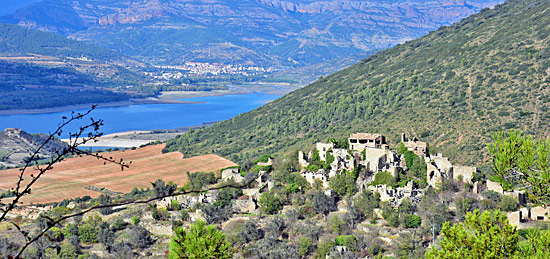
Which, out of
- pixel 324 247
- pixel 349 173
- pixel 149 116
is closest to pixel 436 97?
pixel 349 173

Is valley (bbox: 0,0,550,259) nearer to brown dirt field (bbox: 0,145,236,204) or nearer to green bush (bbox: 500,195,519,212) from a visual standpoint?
green bush (bbox: 500,195,519,212)

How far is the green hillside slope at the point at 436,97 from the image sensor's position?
49.2m

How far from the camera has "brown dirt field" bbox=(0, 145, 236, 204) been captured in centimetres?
5497

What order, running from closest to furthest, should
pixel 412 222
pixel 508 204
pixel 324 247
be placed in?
pixel 324 247 < pixel 508 204 < pixel 412 222

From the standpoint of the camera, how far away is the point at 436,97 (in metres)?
59.3

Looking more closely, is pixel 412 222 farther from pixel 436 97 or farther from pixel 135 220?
pixel 436 97

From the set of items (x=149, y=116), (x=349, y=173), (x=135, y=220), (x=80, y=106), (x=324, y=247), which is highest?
(x=80, y=106)

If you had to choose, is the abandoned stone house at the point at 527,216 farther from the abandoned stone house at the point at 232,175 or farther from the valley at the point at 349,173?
the abandoned stone house at the point at 232,175

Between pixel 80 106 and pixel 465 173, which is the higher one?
pixel 80 106

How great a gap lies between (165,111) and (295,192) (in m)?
125

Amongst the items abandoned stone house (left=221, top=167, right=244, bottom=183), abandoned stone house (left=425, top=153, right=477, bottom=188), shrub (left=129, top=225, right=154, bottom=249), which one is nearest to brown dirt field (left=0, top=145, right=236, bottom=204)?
abandoned stone house (left=221, top=167, right=244, bottom=183)

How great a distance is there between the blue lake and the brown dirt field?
4267 cm

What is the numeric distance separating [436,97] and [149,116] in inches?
3837

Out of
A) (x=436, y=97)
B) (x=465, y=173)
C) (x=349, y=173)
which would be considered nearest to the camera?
(x=465, y=173)
